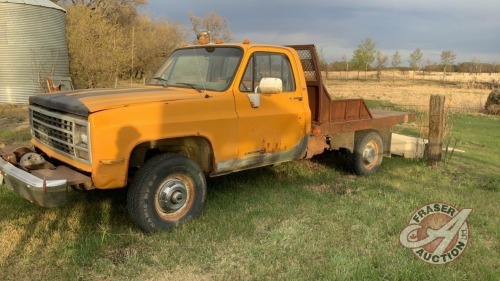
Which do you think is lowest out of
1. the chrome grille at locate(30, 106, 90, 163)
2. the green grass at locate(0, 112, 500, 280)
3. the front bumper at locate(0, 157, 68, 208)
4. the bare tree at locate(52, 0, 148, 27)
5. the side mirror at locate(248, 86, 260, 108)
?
the green grass at locate(0, 112, 500, 280)

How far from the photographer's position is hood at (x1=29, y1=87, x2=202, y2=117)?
159 inches

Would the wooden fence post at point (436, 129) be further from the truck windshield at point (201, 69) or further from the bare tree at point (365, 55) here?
the bare tree at point (365, 55)

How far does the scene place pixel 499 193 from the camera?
22.0ft

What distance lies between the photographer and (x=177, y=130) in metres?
4.40

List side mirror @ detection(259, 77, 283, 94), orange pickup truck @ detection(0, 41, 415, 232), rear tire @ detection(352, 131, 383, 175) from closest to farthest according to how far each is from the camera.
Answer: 1. orange pickup truck @ detection(0, 41, 415, 232)
2. side mirror @ detection(259, 77, 283, 94)
3. rear tire @ detection(352, 131, 383, 175)

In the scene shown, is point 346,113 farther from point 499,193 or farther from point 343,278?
point 343,278

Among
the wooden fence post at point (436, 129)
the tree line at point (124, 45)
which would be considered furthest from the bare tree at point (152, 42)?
the wooden fence post at point (436, 129)

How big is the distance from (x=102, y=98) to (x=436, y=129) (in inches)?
255

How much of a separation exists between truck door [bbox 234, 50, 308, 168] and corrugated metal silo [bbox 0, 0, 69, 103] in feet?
46.1

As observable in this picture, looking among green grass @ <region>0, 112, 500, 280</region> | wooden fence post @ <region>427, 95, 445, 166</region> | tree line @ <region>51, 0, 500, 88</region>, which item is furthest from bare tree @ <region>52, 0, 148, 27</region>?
green grass @ <region>0, 112, 500, 280</region>

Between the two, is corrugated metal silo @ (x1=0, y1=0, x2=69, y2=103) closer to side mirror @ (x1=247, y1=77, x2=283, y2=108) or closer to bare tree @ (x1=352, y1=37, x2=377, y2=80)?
side mirror @ (x1=247, y1=77, x2=283, y2=108)

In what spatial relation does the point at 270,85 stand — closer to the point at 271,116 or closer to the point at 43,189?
the point at 271,116

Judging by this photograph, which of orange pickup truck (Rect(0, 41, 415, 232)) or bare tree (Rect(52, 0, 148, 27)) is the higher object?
bare tree (Rect(52, 0, 148, 27))

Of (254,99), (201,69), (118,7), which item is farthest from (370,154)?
(118,7)
